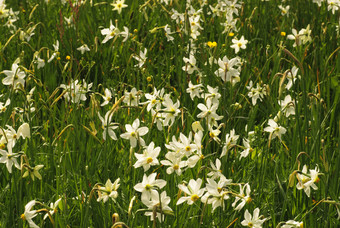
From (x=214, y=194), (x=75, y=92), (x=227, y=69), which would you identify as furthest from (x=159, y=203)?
(x=75, y=92)

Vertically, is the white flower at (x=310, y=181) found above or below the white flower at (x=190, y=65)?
below

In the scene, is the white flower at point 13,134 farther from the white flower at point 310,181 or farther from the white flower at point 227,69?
the white flower at point 310,181

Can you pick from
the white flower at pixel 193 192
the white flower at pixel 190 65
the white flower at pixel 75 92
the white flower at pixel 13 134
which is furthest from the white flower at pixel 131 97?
the white flower at pixel 193 192

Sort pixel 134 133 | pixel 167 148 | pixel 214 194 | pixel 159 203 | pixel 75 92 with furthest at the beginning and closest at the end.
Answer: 1. pixel 75 92
2. pixel 167 148
3. pixel 134 133
4. pixel 214 194
5. pixel 159 203

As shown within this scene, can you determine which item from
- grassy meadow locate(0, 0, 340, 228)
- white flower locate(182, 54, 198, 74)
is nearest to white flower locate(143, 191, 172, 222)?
grassy meadow locate(0, 0, 340, 228)

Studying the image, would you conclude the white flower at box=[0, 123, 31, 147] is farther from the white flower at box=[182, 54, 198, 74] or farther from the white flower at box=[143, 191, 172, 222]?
the white flower at box=[182, 54, 198, 74]

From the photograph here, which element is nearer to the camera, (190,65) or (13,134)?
(13,134)

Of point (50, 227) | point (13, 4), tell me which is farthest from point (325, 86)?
point (13, 4)

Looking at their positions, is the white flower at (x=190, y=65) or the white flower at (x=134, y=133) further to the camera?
the white flower at (x=190, y=65)

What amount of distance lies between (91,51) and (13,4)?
1.61 meters

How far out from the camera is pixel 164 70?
391 cm

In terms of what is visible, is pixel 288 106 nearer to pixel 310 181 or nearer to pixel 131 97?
pixel 310 181

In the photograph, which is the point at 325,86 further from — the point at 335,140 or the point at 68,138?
the point at 68,138

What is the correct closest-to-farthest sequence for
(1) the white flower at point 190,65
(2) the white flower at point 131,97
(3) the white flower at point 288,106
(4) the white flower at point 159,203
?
(4) the white flower at point 159,203, (3) the white flower at point 288,106, (2) the white flower at point 131,97, (1) the white flower at point 190,65
